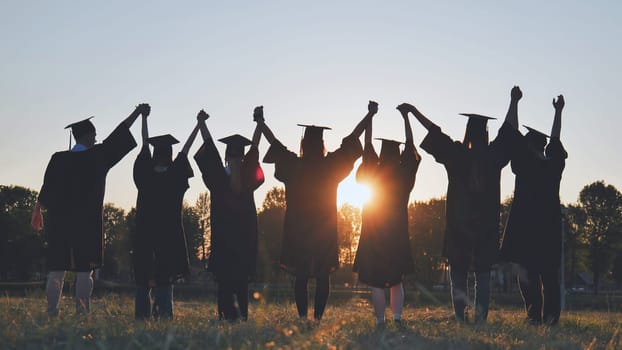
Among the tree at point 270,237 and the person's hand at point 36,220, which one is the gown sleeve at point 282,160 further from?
the tree at point 270,237

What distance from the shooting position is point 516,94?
1034 cm

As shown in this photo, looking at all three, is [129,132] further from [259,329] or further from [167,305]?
[259,329]

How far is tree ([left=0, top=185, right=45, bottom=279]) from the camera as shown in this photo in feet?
253

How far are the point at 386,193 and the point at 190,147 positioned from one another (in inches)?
115

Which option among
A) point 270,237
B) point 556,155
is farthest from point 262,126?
point 270,237

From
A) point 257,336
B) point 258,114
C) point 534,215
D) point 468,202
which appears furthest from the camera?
point 258,114

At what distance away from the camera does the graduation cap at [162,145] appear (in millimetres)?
10516

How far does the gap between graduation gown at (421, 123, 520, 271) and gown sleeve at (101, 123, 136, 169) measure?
4.04m

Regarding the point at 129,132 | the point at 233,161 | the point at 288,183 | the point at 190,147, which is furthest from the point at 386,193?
the point at 129,132

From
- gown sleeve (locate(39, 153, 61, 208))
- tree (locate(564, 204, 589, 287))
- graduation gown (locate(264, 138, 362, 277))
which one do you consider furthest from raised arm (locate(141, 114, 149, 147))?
tree (locate(564, 204, 589, 287))

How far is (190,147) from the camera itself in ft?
35.1

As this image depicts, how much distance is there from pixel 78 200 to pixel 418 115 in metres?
4.71

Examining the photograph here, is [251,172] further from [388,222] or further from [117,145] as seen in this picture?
[388,222]

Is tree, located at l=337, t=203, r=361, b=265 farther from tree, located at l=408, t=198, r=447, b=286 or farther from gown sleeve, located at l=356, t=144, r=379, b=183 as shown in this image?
gown sleeve, located at l=356, t=144, r=379, b=183
